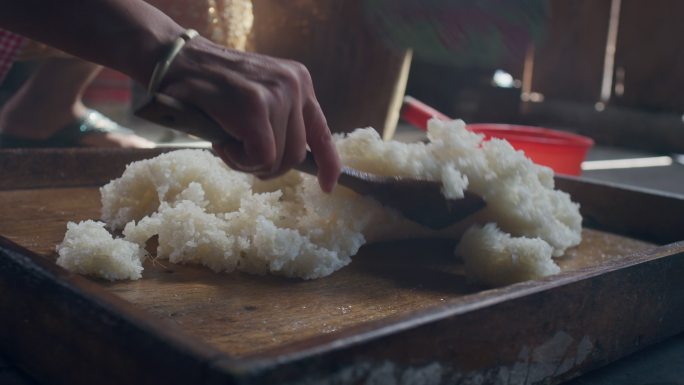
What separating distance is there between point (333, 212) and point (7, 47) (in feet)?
4.87

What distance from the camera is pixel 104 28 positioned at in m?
1.15

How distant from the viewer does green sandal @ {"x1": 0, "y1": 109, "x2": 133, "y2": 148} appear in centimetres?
284

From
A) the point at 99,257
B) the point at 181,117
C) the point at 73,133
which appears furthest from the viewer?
the point at 73,133

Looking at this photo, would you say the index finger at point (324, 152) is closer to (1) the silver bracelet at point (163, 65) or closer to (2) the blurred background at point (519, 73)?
(1) the silver bracelet at point (163, 65)

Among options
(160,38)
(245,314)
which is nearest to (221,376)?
(245,314)

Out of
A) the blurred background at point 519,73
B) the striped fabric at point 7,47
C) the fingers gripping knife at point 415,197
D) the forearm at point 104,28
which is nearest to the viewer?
the forearm at point 104,28

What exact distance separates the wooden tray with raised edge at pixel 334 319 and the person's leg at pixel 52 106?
4.32ft

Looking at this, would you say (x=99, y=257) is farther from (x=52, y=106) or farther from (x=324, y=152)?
(x=52, y=106)

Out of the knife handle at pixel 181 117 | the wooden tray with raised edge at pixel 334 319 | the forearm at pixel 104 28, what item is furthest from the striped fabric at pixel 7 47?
the knife handle at pixel 181 117

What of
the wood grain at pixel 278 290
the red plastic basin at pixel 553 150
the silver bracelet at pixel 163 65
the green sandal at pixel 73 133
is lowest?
the wood grain at pixel 278 290

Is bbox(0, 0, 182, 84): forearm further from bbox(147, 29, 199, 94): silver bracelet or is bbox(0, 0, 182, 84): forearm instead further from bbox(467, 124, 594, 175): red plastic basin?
bbox(467, 124, 594, 175): red plastic basin

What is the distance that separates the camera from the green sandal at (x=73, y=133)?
9.33 ft

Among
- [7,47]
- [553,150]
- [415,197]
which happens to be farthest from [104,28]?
[553,150]

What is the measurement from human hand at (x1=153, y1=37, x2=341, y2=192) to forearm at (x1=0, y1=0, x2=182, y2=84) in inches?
2.2
